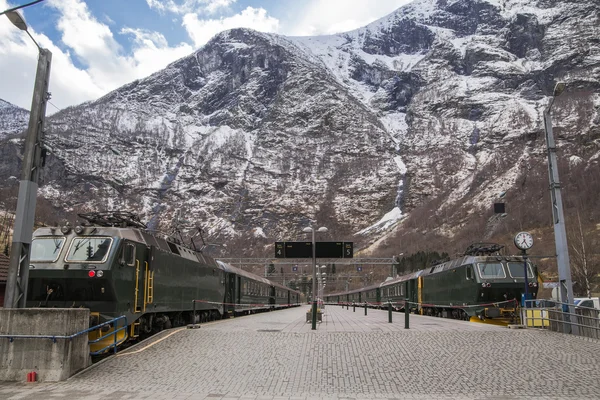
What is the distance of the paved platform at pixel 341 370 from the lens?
8.92 metres

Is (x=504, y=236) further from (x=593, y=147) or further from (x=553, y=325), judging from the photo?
(x=553, y=325)

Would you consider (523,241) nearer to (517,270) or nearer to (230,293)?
(517,270)

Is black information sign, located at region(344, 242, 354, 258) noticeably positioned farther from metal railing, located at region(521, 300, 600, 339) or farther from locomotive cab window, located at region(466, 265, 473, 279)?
metal railing, located at region(521, 300, 600, 339)

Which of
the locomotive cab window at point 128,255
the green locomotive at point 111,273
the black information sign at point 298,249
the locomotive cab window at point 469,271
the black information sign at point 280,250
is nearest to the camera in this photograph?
the green locomotive at point 111,273

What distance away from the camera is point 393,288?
48062mm

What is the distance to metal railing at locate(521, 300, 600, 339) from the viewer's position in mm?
15594

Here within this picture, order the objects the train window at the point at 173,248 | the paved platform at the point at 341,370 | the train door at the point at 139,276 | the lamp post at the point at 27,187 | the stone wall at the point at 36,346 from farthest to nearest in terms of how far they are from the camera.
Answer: the train window at the point at 173,248 < the train door at the point at 139,276 < the lamp post at the point at 27,187 < the stone wall at the point at 36,346 < the paved platform at the point at 341,370

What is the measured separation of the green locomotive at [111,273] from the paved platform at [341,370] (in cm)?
123

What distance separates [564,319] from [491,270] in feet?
25.0

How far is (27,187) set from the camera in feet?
36.4

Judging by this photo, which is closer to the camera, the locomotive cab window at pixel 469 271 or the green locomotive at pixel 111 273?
the green locomotive at pixel 111 273

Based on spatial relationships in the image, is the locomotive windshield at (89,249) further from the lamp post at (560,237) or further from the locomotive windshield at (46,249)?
the lamp post at (560,237)

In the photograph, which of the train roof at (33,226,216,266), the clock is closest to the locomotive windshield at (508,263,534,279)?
the clock

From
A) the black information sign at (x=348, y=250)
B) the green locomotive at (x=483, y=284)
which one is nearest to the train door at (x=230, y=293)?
the black information sign at (x=348, y=250)
